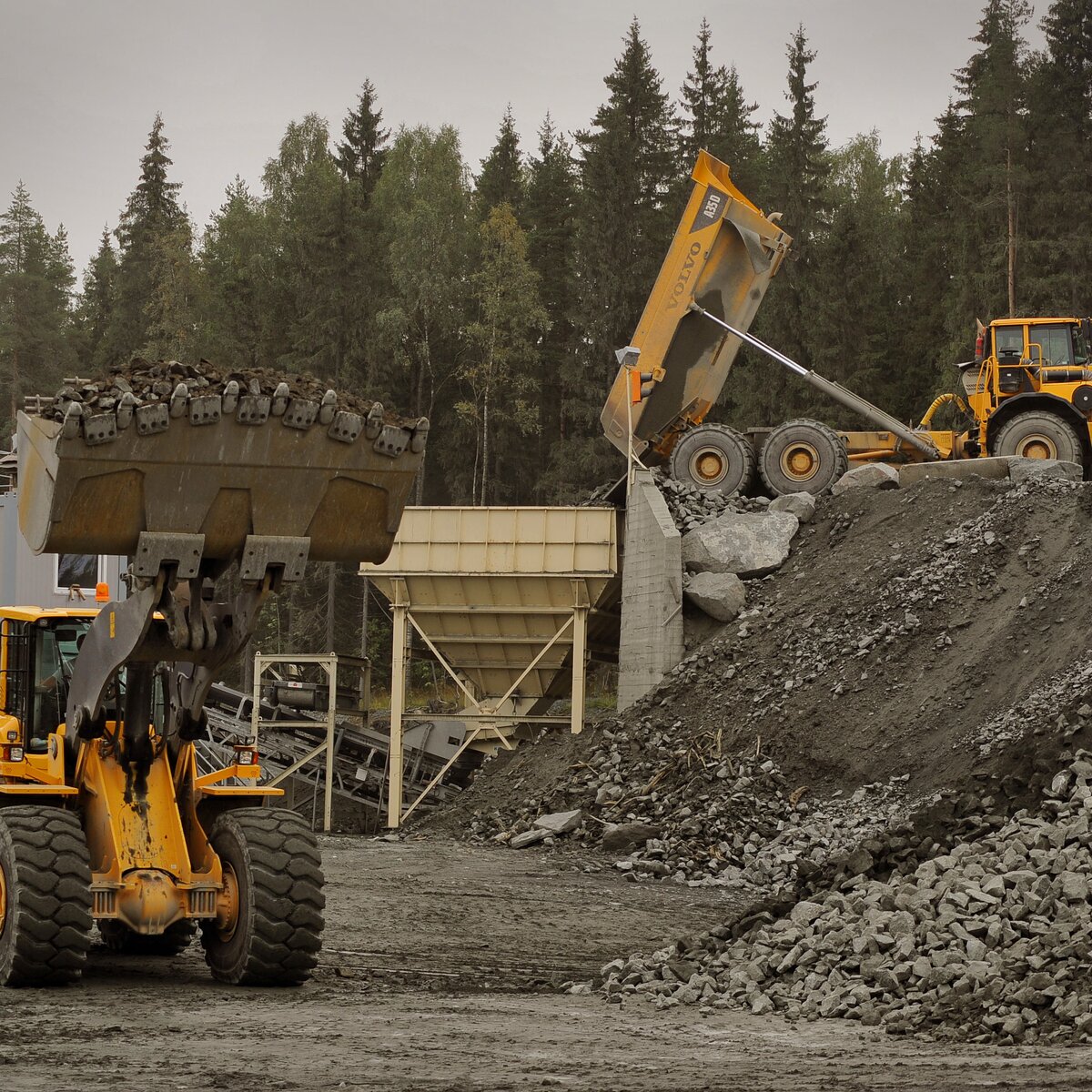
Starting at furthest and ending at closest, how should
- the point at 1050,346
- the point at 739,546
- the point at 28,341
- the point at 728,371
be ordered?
the point at 28,341 → the point at 1050,346 → the point at 728,371 → the point at 739,546

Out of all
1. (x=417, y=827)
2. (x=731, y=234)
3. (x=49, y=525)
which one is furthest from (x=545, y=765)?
(x=49, y=525)

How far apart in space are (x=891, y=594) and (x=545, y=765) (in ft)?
15.1

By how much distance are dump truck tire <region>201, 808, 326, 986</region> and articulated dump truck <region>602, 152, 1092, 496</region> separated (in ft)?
43.2

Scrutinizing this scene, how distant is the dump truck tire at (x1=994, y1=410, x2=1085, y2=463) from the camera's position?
21.0 metres

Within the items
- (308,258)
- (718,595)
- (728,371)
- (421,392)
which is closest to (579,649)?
(718,595)

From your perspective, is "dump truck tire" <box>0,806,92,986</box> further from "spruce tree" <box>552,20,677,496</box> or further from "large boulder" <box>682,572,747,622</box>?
"spruce tree" <box>552,20,677,496</box>

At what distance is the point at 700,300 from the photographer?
834 inches

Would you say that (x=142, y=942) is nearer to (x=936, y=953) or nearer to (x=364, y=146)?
(x=936, y=953)

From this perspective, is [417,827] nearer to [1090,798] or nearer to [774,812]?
[774,812]

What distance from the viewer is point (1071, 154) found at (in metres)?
37.3

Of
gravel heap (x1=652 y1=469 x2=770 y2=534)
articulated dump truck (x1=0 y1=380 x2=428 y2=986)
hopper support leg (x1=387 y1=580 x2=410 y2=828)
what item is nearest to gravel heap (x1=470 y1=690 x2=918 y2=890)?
hopper support leg (x1=387 y1=580 x2=410 y2=828)

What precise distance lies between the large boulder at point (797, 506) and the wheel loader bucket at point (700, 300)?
1.80 m

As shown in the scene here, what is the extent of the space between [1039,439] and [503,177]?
28.4 meters

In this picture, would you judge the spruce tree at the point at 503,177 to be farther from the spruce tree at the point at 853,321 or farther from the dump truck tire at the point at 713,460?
the dump truck tire at the point at 713,460
